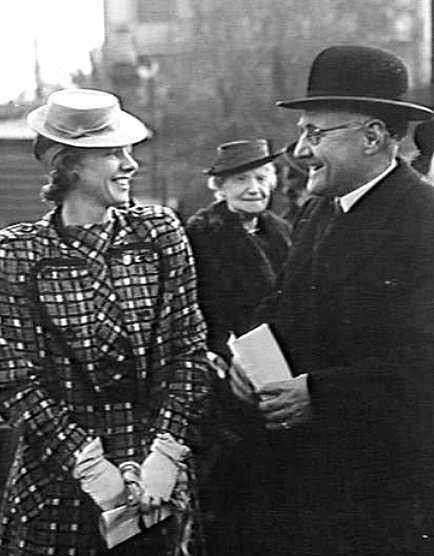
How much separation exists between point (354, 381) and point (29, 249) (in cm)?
80

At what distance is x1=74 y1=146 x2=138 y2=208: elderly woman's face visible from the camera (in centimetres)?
213

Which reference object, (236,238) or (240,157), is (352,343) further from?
(240,157)

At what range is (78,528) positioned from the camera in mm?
2174

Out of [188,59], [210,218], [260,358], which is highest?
[188,59]

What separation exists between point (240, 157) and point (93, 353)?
1.86ft

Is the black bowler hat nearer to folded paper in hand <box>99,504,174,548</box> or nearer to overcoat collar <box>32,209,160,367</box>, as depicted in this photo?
overcoat collar <box>32,209,160,367</box>

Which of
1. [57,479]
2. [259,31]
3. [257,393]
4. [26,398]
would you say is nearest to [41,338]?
[26,398]

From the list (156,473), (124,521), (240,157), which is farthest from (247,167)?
(124,521)

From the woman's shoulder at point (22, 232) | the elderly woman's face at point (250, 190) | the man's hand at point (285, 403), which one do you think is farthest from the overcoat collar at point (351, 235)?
the woman's shoulder at point (22, 232)

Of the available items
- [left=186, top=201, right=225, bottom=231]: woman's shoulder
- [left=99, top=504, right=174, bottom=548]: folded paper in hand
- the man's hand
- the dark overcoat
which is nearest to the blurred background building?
[left=186, top=201, right=225, bottom=231]: woman's shoulder

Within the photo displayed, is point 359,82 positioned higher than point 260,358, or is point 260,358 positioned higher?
point 359,82

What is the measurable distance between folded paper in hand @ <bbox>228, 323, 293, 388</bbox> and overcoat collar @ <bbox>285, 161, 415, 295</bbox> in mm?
146

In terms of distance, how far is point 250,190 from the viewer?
2232 mm

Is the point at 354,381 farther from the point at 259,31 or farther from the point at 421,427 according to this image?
the point at 259,31
